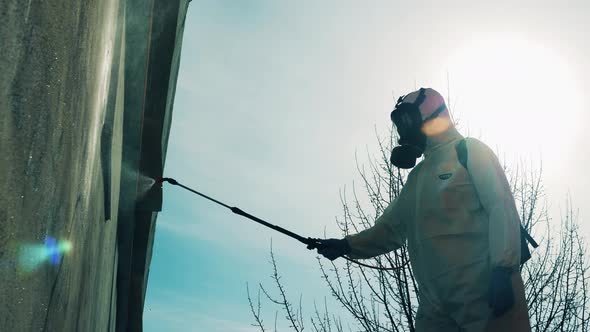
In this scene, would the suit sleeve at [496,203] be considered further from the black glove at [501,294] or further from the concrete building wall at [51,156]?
the concrete building wall at [51,156]

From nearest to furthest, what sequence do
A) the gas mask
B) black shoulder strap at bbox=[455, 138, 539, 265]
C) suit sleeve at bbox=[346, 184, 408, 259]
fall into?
black shoulder strap at bbox=[455, 138, 539, 265] → the gas mask → suit sleeve at bbox=[346, 184, 408, 259]

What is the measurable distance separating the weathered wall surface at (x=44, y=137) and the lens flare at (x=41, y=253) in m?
0.01

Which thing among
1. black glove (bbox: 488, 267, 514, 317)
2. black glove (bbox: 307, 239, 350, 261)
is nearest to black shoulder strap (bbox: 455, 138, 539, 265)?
black glove (bbox: 488, 267, 514, 317)

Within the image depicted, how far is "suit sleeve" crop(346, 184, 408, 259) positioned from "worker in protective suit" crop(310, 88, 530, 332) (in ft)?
0.05

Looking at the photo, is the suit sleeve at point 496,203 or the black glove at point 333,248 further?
the black glove at point 333,248

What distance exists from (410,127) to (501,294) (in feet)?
4.58

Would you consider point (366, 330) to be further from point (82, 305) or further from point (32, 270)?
point (32, 270)

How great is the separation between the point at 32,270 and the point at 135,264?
15.8ft

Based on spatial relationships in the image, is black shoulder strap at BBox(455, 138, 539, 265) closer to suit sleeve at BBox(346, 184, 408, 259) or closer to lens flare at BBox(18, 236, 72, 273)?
suit sleeve at BBox(346, 184, 408, 259)

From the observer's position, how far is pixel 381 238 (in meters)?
4.42

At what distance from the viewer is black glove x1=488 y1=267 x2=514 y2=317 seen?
322cm

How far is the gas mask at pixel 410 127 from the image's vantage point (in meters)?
4.22

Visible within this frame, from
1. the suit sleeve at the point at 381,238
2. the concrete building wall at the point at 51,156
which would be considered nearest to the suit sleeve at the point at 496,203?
the suit sleeve at the point at 381,238

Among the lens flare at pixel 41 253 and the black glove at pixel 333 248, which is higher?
the black glove at pixel 333 248
